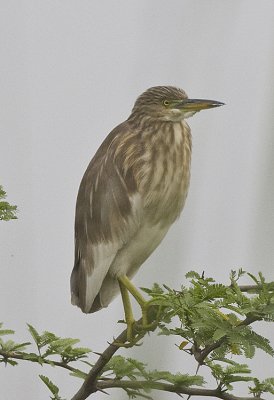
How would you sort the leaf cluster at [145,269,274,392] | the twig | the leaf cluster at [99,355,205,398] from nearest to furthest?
the leaf cluster at [145,269,274,392] < the leaf cluster at [99,355,205,398] < the twig

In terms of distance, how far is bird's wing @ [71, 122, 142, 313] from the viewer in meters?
2.03

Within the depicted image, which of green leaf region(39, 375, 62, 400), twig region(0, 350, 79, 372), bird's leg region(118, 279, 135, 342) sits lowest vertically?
green leaf region(39, 375, 62, 400)

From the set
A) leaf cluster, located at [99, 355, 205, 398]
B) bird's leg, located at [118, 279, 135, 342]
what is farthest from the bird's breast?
leaf cluster, located at [99, 355, 205, 398]

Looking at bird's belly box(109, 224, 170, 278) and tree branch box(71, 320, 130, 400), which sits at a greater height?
bird's belly box(109, 224, 170, 278)

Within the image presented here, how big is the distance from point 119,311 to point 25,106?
0.97 ft

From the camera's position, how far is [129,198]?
81.3 inches

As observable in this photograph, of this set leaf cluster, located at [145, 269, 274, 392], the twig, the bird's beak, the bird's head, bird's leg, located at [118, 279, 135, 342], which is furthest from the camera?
the bird's head

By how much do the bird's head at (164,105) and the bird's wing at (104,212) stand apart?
0.11 m

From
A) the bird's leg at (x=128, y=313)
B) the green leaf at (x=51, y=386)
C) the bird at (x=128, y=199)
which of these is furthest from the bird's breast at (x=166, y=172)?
the green leaf at (x=51, y=386)

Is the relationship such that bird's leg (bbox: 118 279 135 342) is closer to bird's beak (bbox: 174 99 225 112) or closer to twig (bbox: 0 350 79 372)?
twig (bbox: 0 350 79 372)

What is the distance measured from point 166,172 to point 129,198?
0.13 m

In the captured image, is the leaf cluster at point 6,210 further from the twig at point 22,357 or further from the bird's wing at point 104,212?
the bird's wing at point 104,212

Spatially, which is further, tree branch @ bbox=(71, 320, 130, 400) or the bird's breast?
the bird's breast

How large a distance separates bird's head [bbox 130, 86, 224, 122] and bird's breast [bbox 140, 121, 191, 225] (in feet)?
0.11
